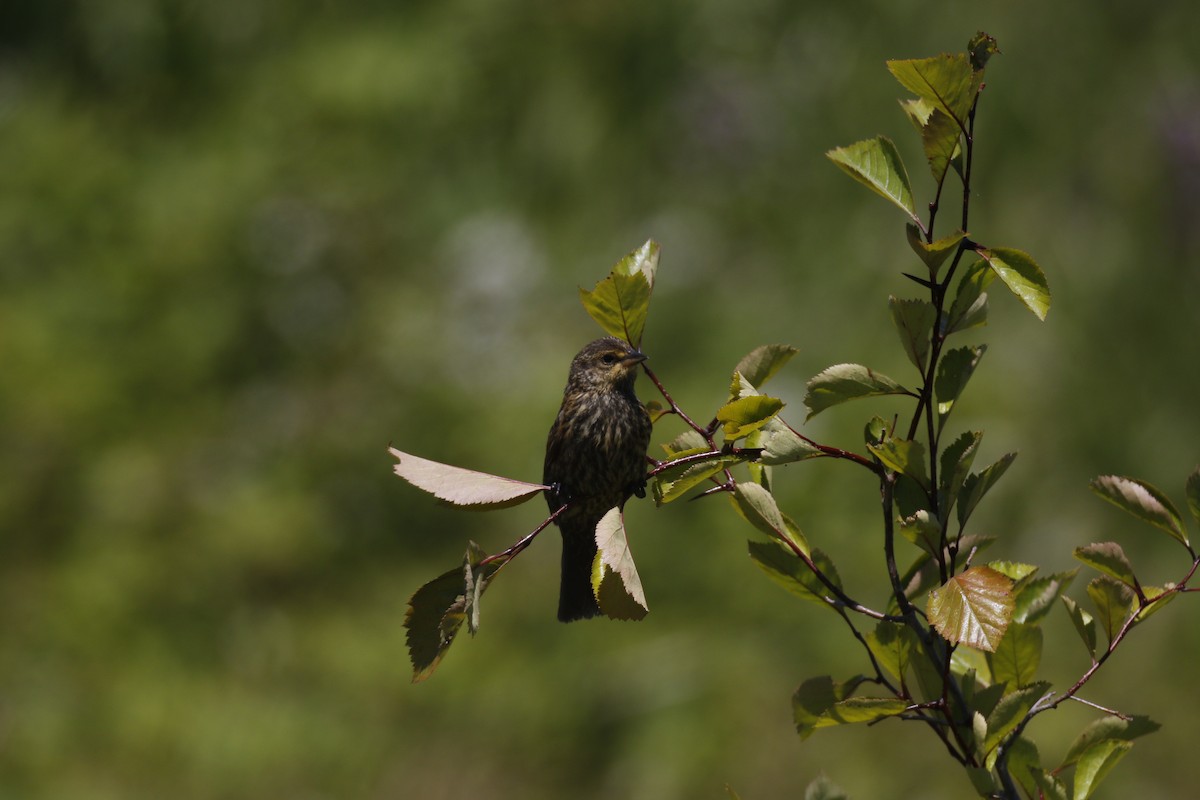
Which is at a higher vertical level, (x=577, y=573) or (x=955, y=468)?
(x=577, y=573)

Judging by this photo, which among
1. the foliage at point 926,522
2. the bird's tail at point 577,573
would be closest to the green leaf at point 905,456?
the foliage at point 926,522

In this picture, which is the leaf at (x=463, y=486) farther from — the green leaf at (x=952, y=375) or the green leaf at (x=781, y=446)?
the green leaf at (x=952, y=375)

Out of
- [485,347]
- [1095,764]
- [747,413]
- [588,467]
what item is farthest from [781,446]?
[485,347]

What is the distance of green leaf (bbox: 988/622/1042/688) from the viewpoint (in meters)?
1.51

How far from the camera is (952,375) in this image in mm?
1436

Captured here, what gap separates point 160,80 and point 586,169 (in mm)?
2150

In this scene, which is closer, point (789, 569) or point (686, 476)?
point (686, 476)

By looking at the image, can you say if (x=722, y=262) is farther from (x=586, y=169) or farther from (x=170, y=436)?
(x=170, y=436)

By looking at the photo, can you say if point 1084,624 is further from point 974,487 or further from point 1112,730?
point 974,487

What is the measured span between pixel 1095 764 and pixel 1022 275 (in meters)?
0.53

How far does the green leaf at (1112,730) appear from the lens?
1453 mm

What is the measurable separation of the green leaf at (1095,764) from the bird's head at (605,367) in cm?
131

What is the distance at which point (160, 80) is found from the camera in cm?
669

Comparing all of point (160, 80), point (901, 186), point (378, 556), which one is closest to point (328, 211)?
point (160, 80)
